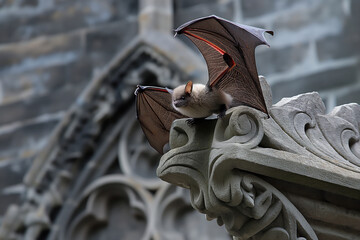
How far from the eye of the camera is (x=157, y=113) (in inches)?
145

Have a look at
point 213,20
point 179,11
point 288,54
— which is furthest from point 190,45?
point 213,20

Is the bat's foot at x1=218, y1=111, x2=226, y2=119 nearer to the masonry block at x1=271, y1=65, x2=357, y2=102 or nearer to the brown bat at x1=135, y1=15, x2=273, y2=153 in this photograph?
the brown bat at x1=135, y1=15, x2=273, y2=153

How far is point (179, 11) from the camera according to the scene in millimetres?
8117

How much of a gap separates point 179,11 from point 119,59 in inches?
24.7

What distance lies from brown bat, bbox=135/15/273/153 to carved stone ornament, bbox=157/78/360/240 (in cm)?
4

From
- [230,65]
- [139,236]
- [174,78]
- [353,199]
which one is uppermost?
[230,65]

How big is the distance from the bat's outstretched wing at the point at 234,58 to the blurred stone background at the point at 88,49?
3642 millimetres

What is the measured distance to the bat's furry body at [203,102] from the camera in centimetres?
333

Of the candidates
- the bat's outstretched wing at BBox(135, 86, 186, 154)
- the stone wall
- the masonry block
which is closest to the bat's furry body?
the bat's outstretched wing at BBox(135, 86, 186, 154)

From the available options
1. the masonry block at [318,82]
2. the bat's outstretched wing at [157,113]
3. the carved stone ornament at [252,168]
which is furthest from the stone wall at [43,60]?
the carved stone ornament at [252,168]

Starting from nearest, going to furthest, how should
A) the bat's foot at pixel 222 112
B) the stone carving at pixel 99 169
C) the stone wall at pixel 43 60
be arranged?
1. the bat's foot at pixel 222 112
2. the stone carving at pixel 99 169
3. the stone wall at pixel 43 60

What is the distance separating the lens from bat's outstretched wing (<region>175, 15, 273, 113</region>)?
3.34 m

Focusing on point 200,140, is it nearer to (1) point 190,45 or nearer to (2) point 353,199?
(2) point 353,199

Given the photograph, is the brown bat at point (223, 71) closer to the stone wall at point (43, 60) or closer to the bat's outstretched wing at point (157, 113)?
the bat's outstretched wing at point (157, 113)
